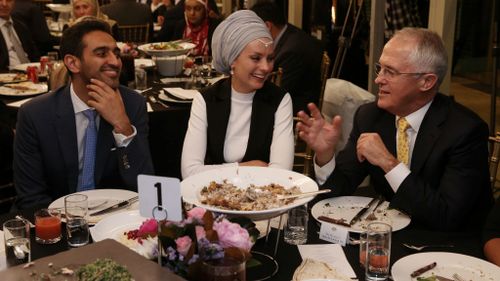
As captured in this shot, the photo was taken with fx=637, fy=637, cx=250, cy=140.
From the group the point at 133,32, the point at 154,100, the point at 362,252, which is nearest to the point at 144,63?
the point at 154,100

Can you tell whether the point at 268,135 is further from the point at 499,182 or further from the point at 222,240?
the point at 499,182

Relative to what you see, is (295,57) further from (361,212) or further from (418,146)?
(361,212)

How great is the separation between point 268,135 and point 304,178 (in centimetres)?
83

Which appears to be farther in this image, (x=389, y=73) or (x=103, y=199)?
(x=389, y=73)

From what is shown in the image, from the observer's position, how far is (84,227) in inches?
77.0

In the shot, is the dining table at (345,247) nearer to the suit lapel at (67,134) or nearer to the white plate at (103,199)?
the white plate at (103,199)

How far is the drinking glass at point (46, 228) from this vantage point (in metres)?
1.98

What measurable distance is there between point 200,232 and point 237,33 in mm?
1489

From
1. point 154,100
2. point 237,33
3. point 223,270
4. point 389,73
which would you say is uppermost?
point 237,33

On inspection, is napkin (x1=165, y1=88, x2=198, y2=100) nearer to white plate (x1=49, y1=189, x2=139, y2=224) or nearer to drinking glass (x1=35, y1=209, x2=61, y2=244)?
white plate (x1=49, y1=189, x2=139, y2=224)

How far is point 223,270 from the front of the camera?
141cm

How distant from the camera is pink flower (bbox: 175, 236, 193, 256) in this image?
148 centimetres

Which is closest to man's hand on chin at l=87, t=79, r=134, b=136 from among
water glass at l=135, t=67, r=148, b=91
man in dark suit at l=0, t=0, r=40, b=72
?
water glass at l=135, t=67, r=148, b=91

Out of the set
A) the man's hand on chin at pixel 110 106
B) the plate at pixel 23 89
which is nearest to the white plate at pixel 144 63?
the plate at pixel 23 89
